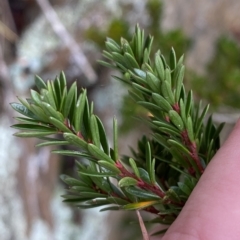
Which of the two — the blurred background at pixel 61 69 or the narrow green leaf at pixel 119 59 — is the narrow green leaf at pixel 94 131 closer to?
the narrow green leaf at pixel 119 59

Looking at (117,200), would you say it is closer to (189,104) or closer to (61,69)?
(189,104)

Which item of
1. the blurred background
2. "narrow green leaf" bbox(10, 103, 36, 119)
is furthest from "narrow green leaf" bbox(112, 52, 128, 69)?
the blurred background

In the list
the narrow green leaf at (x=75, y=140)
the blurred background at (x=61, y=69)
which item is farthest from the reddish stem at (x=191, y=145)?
the blurred background at (x=61, y=69)

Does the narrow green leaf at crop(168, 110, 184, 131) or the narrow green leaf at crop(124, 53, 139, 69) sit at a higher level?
the narrow green leaf at crop(124, 53, 139, 69)

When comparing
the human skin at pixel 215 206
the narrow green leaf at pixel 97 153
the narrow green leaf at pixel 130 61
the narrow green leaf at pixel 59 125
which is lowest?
the human skin at pixel 215 206

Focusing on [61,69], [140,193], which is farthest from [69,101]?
[61,69]

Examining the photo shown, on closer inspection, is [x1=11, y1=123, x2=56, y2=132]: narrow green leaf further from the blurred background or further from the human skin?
the blurred background
